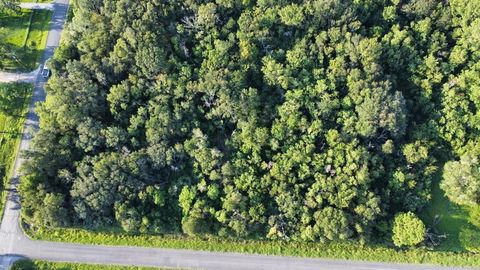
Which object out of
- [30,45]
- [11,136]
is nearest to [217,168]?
[11,136]

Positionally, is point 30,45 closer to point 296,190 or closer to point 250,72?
point 250,72

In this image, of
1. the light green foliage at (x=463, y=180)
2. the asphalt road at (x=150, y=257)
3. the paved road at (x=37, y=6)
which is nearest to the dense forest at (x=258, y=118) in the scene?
the light green foliage at (x=463, y=180)

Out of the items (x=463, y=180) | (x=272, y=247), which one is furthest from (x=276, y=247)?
(x=463, y=180)

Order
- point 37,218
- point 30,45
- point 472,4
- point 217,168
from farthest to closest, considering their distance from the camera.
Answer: point 30,45 → point 472,4 → point 217,168 → point 37,218

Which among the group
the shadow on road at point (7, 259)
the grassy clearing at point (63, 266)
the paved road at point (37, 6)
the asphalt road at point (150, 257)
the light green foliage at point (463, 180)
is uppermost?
the paved road at point (37, 6)

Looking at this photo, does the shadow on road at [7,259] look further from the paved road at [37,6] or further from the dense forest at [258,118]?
the paved road at [37,6]

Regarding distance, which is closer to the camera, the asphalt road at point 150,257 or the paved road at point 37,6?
the asphalt road at point 150,257

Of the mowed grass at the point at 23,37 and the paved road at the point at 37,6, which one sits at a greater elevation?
the paved road at the point at 37,6
